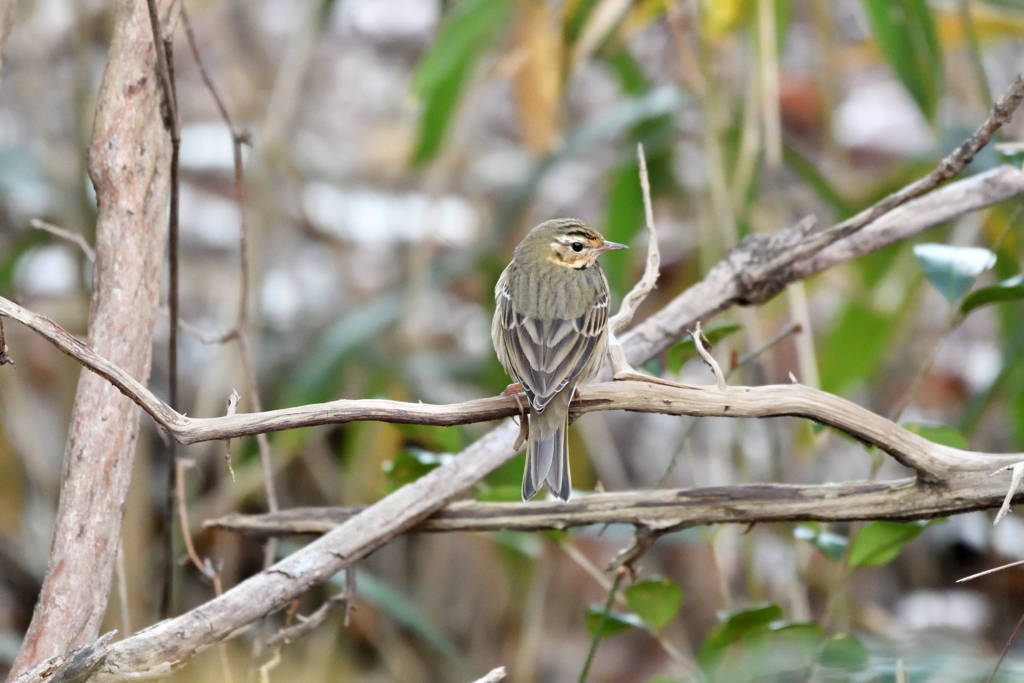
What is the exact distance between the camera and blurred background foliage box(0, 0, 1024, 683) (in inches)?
127

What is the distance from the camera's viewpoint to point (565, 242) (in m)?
2.70

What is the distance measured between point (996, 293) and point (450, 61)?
183 centimetres

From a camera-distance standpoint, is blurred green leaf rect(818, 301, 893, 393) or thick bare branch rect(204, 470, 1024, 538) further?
blurred green leaf rect(818, 301, 893, 393)

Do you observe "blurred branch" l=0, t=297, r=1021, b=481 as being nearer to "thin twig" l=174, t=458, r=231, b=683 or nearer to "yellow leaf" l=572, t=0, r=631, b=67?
"thin twig" l=174, t=458, r=231, b=683

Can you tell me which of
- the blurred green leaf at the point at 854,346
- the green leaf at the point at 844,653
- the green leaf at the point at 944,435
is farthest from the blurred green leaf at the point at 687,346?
the blurred green leaf at the point at 854,346

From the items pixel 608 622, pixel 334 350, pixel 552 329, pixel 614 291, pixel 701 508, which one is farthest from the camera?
pixel 334 350

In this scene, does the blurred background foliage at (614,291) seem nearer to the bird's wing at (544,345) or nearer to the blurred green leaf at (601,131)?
the blurred green leaf at (601,131)

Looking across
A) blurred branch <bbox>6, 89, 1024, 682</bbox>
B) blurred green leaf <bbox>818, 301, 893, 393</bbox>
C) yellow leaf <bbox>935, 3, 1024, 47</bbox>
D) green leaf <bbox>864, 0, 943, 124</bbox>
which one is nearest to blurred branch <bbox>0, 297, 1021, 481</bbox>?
blurred branch <bbox>6, 89, 1024, 682</bbox>

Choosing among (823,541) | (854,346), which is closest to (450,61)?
(823,541)

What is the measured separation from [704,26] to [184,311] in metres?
3.51

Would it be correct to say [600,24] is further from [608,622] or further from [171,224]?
[608,622]

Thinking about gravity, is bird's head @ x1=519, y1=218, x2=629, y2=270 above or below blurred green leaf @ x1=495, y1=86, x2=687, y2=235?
below

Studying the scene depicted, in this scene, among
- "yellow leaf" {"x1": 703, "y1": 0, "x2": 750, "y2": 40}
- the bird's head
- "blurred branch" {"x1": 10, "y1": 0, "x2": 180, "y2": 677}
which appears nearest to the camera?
"blurred branch" {"x1": 10, "y1": 0, "x2": 180, "y2": 677}

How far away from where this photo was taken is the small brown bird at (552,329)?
2.21 m
